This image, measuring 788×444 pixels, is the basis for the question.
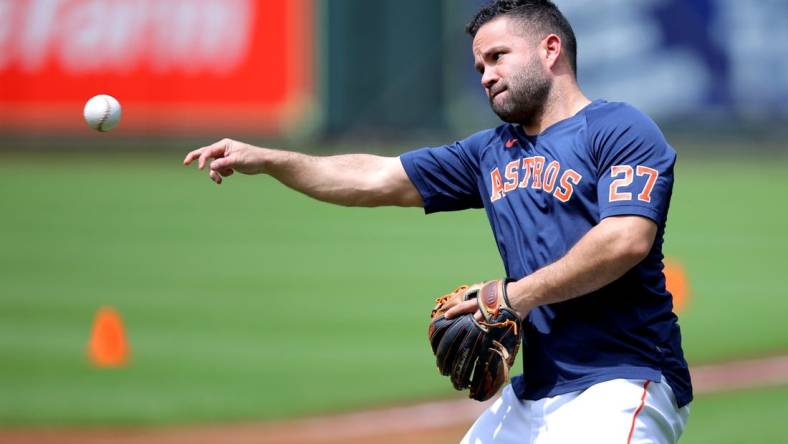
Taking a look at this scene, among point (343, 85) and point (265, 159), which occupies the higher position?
point (343, 85)

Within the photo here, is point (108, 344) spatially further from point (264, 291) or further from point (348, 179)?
point (348, 179)

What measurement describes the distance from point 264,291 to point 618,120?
29.4 ft

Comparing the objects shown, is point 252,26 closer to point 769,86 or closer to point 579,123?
point 769,86

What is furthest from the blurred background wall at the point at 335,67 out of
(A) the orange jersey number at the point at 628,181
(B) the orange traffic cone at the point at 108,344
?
(A) the orange jersey number at the point at 628,181

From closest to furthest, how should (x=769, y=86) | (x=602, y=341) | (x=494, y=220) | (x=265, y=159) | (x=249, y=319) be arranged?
1. (x=602, y=341)
2. (x=494, y=220)
3. (x=265, y=159)
4. (x=249, y=319)
5. (x=769, y=86)

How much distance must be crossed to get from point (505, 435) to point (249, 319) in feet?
23.7

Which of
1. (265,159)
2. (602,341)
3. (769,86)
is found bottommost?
(602,341)

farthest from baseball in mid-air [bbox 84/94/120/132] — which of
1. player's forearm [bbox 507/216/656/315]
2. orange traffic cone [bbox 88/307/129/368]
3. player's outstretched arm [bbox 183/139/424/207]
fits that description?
orange traffic cone [bbox 88/307/129/368]

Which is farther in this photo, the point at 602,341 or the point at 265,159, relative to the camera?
the point at 265,159

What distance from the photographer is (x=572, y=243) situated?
13.7 feet

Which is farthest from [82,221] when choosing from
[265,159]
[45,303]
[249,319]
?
[265,159]

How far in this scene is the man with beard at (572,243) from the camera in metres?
3.97

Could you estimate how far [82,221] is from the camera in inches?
705

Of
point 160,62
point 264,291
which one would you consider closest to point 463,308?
point 264,291
